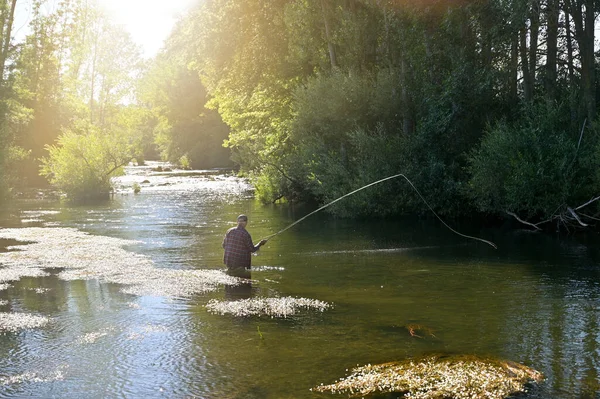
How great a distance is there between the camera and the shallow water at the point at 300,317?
9031 millimetres

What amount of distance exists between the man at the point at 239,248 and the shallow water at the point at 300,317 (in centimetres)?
42

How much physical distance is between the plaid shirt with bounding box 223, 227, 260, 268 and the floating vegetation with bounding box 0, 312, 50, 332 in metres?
4.98

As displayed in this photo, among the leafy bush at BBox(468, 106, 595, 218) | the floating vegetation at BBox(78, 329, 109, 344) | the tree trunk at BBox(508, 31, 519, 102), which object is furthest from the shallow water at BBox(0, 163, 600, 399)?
the tree trunk at BBox(508, 31, 519, 102)

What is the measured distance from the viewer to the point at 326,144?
31.9 metres

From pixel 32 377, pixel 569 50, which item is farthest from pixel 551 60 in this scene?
pixel 32 377

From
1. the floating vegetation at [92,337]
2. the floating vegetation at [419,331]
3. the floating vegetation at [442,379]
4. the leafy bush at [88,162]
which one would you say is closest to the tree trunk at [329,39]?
the leafy bush at [88,162]

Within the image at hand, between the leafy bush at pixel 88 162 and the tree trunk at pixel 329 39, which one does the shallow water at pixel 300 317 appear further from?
the leafy bush at pixel 88 162

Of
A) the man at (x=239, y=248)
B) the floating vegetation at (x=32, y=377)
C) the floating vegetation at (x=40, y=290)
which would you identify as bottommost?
the floating vegetation at (x=32, y=377)

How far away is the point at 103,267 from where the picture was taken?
57.1 ft

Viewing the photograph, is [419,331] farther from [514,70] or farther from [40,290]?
[514,70]

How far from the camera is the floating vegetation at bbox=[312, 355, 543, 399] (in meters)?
8.22

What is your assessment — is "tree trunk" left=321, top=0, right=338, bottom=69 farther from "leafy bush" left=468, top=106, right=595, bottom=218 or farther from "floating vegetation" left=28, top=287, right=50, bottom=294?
"floating vegetation" left=28, top=287, right=50, bottom=294

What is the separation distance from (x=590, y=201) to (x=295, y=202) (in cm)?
1821

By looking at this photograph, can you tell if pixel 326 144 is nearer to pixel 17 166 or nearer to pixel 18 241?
pixel 18 241
